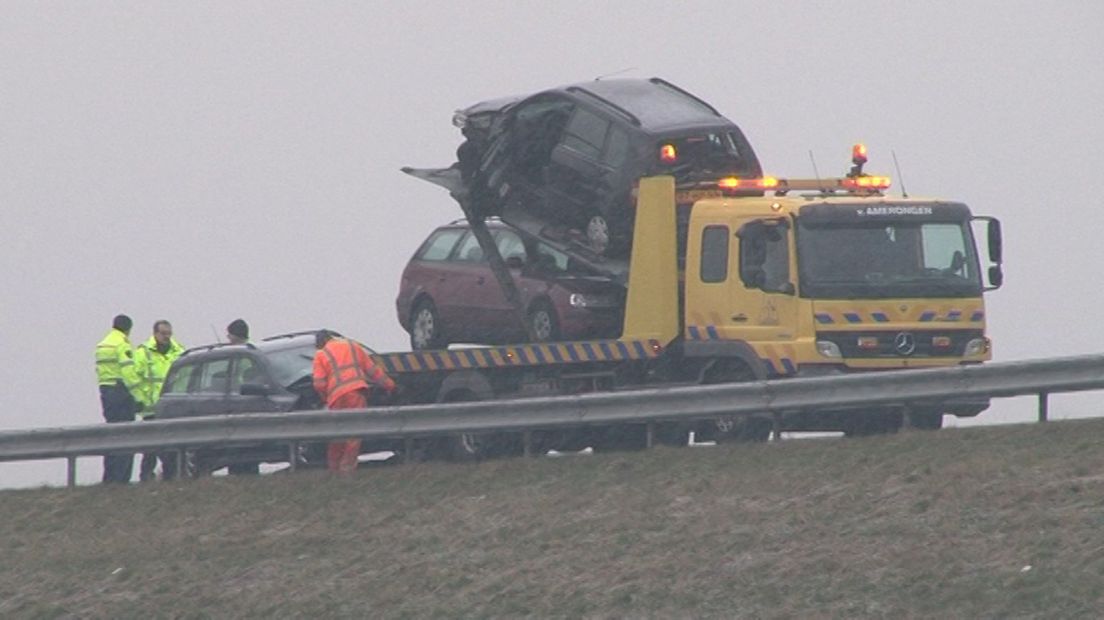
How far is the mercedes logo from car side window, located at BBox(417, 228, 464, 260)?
5525 mm

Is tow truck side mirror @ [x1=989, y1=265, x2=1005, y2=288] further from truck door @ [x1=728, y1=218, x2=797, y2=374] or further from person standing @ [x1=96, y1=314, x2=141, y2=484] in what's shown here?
person standing @ [x1=96, y1=314, x2=141, y2=484]

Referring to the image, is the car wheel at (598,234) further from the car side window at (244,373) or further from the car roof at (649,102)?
the car side window at (244,373)

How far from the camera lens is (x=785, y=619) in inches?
517

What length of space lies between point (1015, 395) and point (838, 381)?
1.38 metres

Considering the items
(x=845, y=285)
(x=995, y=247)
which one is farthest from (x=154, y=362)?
(x=995, y=247)

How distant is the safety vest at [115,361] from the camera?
23.6 metres

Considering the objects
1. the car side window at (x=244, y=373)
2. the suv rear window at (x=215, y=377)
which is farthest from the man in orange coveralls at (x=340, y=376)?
the suv rear window at (x=215, y=377)

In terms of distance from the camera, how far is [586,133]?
70.9 ft

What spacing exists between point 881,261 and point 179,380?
7.73 meters

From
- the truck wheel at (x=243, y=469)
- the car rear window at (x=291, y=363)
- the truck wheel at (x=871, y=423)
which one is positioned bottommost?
the truck wheel at (x=243, y=469)

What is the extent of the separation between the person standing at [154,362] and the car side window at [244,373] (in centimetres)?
132

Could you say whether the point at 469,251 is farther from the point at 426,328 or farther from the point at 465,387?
the point at 465,387

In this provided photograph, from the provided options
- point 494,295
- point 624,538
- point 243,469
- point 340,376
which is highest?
point 494,295

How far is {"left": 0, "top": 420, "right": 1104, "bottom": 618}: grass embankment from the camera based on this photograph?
13.3 metres
